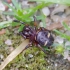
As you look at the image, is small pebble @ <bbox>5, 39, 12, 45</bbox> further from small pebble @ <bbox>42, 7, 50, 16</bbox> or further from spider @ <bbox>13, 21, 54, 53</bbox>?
small pebble @ <bbox>42, 7, 50, 16</bbox>

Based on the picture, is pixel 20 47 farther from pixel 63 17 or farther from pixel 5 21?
pixel 63 17

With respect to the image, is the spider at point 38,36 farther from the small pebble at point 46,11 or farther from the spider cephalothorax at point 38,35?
the small pebble at point 46,11

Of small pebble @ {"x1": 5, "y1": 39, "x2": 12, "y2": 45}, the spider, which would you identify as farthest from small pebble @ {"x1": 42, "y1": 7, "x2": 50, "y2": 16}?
small pebble @ {"x1": 5, "y1": 39, "x2": 12, "y2": 45}

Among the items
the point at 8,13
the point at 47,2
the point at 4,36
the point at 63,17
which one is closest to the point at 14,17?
the point at 8,13

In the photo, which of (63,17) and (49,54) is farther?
(63,17)

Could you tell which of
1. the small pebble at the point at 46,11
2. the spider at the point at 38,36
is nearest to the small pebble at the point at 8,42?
the spider at the point at 38,36

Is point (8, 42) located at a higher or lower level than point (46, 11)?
lower

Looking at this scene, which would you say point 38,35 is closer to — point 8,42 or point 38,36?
point 38,36

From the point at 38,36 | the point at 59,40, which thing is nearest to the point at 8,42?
the point at 38,36
